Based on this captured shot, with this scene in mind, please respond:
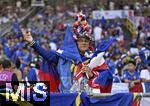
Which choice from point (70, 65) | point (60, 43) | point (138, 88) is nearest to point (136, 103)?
point (70, 65)

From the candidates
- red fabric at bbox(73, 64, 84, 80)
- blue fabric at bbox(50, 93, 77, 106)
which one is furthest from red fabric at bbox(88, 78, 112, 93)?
blue fabric at bbox(50, 93, 77, 106)

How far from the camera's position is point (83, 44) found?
264 inches

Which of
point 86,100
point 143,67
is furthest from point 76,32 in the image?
point 143,67

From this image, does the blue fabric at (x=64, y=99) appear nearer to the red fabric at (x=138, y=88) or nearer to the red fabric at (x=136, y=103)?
the red fabric at (x=136, y=103)

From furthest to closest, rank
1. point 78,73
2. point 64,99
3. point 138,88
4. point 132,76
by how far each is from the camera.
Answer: point 132,76 → point 138,88 → point 78,73 → point 64,99

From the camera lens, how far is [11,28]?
1101 inches

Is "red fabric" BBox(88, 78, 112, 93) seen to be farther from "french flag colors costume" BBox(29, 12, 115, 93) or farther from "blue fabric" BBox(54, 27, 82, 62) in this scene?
"blue fabric" BBox(54, 27, 82, 62)

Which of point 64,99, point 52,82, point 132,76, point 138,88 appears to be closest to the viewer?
point 64,99

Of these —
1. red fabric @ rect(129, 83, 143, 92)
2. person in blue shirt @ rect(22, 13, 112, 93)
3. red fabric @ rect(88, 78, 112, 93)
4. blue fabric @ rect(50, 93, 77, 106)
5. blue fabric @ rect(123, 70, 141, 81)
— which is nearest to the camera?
blue fabric @ rect(50, 93, 77, 106)

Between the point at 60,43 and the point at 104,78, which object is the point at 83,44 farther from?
the point at 60,43

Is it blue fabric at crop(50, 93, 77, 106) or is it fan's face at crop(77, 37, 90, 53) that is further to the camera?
fan's face at crop(77, 37, 90, 53)

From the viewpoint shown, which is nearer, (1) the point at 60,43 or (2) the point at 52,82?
(2) the point at 52,82

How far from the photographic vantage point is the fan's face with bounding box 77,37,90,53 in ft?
21.9

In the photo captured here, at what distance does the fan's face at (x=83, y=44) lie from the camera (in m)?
6.68
